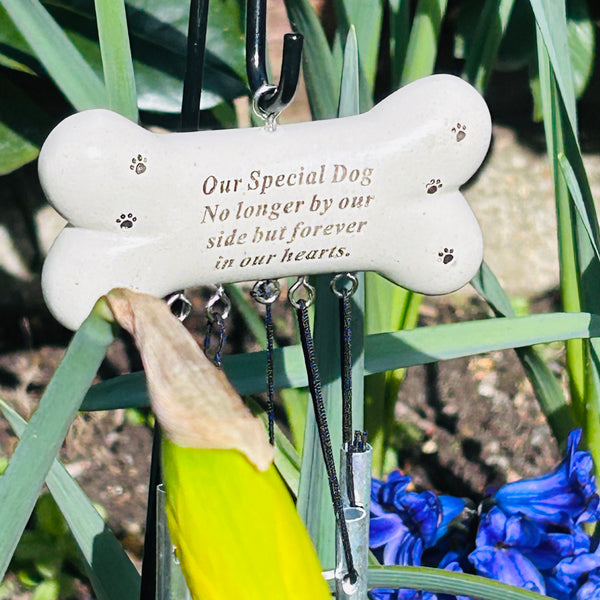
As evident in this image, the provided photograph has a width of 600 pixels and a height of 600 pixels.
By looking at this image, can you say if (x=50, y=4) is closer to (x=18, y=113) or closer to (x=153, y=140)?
(x=18, y=113)

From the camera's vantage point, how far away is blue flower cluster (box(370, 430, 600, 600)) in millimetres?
841

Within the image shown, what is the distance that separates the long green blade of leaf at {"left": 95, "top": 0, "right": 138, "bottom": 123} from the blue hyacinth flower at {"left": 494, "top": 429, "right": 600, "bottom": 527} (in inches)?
19.9

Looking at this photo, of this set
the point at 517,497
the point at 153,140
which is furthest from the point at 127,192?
the point at 517,497

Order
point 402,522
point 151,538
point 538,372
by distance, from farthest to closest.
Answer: point 538,372, point 402,522, point 151,538

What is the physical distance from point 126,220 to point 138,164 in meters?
0.03

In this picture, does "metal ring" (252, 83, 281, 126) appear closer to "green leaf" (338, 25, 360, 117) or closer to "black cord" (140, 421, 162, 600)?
"green leaf" (338, 25, 360, 117)

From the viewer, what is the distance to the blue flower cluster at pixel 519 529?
0.84 meters

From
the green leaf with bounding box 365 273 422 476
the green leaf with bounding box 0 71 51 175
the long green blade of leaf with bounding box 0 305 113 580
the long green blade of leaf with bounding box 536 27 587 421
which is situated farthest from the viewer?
the green leaf with bounding box 0 71 51 175

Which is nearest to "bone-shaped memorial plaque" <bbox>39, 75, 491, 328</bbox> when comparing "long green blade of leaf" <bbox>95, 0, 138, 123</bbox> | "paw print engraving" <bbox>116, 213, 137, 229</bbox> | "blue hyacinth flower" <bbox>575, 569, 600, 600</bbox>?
"paw print engraving" <bbox>116, 213, 137, 229</bbox>

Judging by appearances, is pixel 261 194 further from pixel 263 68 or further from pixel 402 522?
pixel 402 522

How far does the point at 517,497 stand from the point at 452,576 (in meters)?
0.21

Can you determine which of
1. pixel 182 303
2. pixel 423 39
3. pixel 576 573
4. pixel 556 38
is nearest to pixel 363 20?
pixel 423 39

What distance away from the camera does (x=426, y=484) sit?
1314 millimetres

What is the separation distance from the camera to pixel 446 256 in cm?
57
